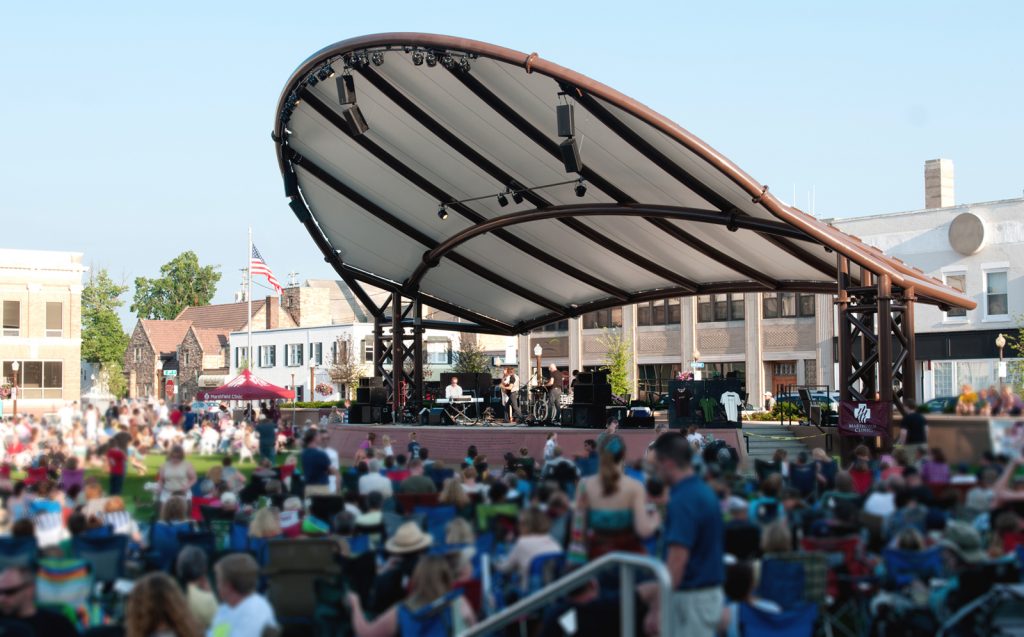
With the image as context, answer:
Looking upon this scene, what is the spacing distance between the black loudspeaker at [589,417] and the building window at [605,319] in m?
28.5

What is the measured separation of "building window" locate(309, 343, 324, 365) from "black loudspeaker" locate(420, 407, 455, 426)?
34033mm

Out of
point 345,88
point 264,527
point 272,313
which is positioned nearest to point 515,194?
point 345,88

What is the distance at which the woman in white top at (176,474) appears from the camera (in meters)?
12.3

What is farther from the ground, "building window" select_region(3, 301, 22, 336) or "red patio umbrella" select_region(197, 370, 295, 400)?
"building window" select_region(3, 301, 22, 336)

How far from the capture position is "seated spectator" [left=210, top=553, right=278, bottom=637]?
5.91 metres

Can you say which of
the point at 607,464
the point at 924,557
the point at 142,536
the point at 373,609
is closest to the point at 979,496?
the point at 924,557

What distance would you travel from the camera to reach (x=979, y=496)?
27.9 ft

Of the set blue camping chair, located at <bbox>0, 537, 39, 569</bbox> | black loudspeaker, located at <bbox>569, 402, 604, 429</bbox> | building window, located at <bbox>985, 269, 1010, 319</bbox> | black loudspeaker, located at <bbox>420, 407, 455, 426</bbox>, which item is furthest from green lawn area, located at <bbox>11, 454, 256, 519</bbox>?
building window, located at <bbox>985, 269, 1010, 319</bbox>

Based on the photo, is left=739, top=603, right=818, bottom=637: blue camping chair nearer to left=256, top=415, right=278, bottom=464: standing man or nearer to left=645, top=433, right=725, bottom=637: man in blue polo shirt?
left=645, top=433, right=725, bottom=637: man in blue polo shirt

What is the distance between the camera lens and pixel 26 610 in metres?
5.89

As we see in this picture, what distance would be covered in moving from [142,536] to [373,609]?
155 inches

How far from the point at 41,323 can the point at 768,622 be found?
47.8 metres

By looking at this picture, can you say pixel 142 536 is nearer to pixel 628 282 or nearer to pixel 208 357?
pixel 628 282

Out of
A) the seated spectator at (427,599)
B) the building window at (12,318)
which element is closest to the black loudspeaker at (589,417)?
the seated spectator at (427,599)
